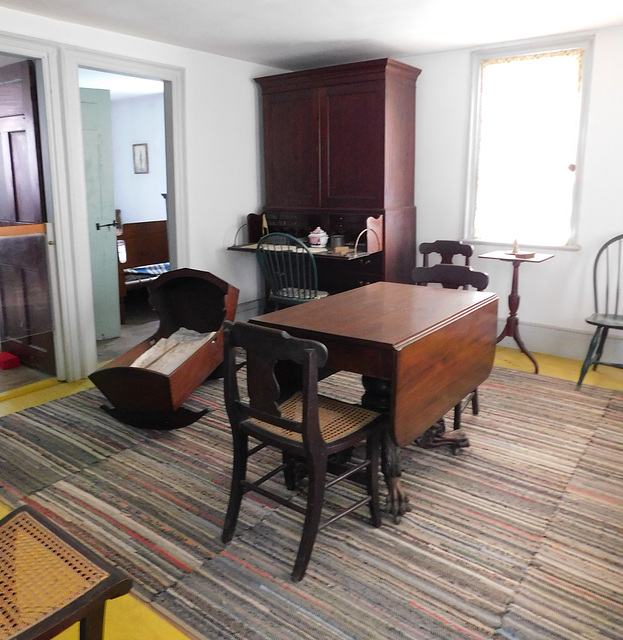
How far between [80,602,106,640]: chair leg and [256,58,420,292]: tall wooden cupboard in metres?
3.11

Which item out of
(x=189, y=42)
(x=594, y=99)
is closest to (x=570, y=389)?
(x=594, y=99)

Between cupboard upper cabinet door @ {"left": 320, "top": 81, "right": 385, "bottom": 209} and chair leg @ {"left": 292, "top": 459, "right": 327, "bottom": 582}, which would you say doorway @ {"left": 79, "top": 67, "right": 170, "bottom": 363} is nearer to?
cupboard upper cabinet door @ {"left": 320, "top": 81, "right": 385, "bottom": 209}

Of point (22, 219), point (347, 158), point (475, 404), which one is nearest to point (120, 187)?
point (22, 219)

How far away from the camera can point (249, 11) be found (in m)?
3.22

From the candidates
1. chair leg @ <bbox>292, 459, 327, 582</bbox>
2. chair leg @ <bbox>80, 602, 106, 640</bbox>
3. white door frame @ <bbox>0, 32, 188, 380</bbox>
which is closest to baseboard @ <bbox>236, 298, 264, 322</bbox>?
white door frame @ <bbox>0, 32, 188, 380</bbox>

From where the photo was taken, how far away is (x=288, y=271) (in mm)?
4145

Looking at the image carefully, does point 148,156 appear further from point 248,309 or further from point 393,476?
point 393,476

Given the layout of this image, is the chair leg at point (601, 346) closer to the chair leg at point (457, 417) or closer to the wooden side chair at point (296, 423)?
the chair leg at point (457, 417)

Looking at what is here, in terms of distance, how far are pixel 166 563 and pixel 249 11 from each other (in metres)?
2.77

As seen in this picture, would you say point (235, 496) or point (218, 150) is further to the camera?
point (218, 150)

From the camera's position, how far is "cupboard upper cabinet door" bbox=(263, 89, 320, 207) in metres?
4.41

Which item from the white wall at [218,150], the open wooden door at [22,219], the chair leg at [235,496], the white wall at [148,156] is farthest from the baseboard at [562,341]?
the white wall at [148,156]

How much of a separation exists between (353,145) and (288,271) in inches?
39.7

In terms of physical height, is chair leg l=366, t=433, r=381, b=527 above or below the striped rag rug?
above
